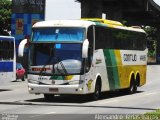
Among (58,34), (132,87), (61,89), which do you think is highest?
(58,34)

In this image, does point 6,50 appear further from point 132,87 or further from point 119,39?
point 132,87

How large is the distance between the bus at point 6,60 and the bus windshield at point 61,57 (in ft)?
19.7

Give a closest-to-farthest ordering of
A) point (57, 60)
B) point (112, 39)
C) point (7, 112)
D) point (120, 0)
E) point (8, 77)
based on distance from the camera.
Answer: point (7, 112) < point (57, 60) < point (112, 39) < point (8, 77) < point (120, 0)

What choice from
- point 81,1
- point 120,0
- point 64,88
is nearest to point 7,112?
point 64,88

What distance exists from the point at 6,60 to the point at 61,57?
22.8 ft

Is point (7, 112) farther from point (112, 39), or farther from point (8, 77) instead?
point (8, 77)

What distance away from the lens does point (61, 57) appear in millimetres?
20594

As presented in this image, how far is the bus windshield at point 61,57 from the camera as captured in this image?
20.5 metres

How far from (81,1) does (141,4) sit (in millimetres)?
13714

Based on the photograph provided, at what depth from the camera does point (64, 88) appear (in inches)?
812

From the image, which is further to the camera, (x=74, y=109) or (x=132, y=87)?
(x=132, y=87)

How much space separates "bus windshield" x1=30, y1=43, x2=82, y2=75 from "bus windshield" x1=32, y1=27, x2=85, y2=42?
0.26 metres

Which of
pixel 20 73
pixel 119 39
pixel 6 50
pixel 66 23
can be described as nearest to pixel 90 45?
pixel 66 23

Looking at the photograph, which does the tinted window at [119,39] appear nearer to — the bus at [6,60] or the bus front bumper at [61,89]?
the bus front bumper at [61,89]
